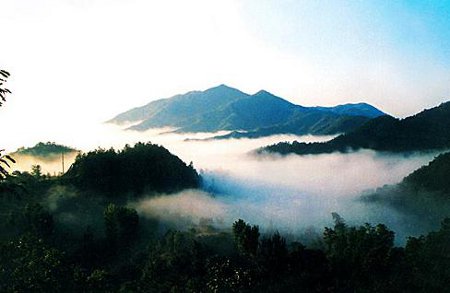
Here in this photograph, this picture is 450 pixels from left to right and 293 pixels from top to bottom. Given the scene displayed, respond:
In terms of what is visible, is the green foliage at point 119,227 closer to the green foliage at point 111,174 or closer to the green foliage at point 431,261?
the green foliage at point 111,174

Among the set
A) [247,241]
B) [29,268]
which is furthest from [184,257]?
[29,268]

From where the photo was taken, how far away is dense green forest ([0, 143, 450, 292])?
9669 centimetres

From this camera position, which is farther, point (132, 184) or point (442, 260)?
point (132, 184)

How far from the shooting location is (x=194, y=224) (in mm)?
164000

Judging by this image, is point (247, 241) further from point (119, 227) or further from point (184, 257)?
point (119, 227)

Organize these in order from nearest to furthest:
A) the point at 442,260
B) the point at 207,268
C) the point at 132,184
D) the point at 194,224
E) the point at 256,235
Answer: the point at 442,260 < the point at 207,268 < the point at 256,235 < the point at 194,224 < the point at 132,184

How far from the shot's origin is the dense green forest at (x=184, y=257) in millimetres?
96688

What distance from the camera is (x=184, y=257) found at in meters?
116

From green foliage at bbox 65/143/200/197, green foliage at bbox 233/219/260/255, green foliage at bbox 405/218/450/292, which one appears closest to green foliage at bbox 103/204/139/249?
green foliage at bbox 65/143/200/197

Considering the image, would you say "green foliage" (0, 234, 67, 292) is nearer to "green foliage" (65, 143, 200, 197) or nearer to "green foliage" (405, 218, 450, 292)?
"green foliage" (65, 143, 200, 197)

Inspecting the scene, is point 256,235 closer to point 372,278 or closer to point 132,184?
point 372,278

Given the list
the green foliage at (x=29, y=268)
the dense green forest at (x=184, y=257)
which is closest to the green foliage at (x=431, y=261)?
the dense green forest at (x=184, y=257)

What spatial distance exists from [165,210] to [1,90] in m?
154

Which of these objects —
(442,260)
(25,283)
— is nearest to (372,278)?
(442,260)
